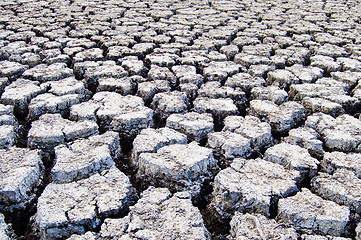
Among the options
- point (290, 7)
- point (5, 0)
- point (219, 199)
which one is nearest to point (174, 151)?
point (219, 199)

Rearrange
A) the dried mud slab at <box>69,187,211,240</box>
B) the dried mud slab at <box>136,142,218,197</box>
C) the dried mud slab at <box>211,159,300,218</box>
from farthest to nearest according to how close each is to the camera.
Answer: the dried mud slab at <box>136,142,218,197</box>
the dried mud slab at <box>211,159,300,218</box>
the dried mud slab at <box>69,187,211,240</box>

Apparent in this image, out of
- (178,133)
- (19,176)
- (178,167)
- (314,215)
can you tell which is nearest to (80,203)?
(19,176)

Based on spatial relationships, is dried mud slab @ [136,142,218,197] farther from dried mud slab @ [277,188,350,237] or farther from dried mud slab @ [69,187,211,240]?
dried mud slab @ [277,188,350,237]

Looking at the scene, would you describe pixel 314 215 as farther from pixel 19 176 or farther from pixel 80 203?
pixel 19 176

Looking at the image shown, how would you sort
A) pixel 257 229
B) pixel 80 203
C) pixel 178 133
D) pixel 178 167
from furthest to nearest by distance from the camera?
1. pixel 178 133
2. pixel 178 167
3. pixel 80 203
4. pixel 257 229

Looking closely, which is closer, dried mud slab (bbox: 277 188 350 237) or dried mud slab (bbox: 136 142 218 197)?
dried mud slab (bbox: 277 188 350 237)

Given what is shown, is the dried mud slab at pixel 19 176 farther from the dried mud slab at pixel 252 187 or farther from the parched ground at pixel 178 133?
the dried mud slab at pixel 252 187

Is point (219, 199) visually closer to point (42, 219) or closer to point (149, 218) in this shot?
point (149, 218)

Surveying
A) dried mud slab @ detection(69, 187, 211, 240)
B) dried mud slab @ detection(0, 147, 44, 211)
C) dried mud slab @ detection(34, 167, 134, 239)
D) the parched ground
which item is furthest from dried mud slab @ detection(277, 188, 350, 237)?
dried mud slab @ detection(0, 147, 44, 211)
